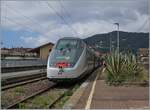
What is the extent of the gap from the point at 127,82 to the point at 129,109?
951 centimetres

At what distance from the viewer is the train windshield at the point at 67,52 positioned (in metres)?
22.4

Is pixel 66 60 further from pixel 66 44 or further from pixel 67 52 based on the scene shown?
pixel 66 44

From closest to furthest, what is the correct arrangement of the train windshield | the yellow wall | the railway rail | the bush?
the bush, the train windshield, the railway rail, the yellow wall

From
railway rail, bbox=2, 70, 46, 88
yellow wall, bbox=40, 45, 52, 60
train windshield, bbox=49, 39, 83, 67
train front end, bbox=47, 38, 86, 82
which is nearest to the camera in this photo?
train front end, bbox=47, 38, 86, 82

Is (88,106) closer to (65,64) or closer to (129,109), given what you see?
(129,109)

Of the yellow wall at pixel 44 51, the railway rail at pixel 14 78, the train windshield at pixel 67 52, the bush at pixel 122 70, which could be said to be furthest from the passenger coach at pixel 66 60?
the yellow wall at pixel 44 51

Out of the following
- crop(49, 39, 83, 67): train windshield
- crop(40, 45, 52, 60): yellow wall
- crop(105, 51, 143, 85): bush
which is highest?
crop(40, 45, 52, 60): yellow wall

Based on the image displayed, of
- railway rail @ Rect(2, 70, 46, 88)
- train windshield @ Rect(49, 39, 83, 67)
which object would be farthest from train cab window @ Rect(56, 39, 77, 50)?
railway rail @ Rect(2, 70, 46, 88)

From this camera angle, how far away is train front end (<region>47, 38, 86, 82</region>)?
21.8 meters

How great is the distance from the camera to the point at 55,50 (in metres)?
23.3

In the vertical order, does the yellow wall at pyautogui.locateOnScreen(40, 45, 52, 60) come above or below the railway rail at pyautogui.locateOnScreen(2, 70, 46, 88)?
above

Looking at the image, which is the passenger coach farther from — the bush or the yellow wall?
the yellow wall

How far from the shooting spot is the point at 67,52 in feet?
75.9

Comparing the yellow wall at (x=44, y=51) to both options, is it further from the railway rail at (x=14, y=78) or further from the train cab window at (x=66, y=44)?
the train cab window at (x=66, y=44)
